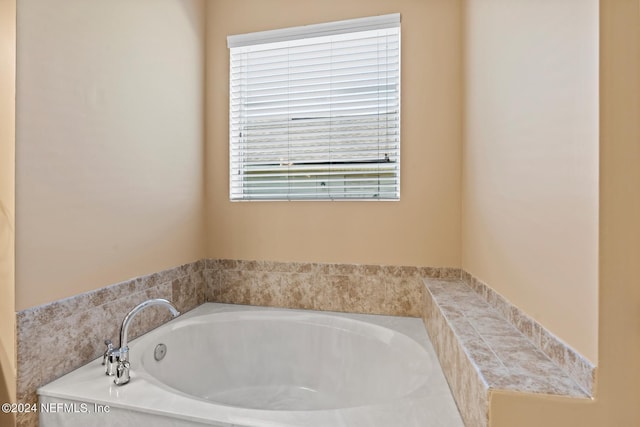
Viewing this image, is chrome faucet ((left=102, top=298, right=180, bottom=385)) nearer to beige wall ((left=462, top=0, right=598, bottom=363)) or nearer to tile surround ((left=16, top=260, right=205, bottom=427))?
tile surround ((left=16, top=260, right=205, bottom=427))

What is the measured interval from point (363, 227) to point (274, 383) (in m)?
1.00

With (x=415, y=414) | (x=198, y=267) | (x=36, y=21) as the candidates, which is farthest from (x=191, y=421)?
(x=36, y=21)

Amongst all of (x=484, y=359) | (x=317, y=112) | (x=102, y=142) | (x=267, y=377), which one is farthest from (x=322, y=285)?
(x=102, y=142)

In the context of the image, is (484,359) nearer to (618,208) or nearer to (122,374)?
(618,208)

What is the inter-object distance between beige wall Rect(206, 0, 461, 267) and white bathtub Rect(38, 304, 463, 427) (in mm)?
391

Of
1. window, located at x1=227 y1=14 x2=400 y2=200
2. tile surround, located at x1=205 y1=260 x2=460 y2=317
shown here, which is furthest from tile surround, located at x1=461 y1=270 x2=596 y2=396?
window, located at x1=227 y1=14 x2=400 y2=200

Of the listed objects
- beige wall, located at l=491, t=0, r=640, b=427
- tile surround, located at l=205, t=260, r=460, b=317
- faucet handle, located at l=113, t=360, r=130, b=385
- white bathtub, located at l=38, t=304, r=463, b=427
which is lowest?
white bathtub, located at l=38, t=304, r=463, b=427

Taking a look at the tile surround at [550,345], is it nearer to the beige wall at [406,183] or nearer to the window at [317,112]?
the beige wall at [406,183]

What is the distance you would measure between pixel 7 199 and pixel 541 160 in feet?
5.54

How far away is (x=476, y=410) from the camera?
0.84 m

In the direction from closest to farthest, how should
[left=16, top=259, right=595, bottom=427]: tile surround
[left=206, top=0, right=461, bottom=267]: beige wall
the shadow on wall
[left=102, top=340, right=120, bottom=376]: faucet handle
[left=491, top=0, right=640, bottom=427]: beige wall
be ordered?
1. [left=491, top=0, right=640, bottom=427]: beige wall
2. [left=16, top=259, right=595, bottom=427]: tile surround
3. the shadow on wall
4. [left=102, top=340, right=120, bottom=376]: faucet handle
5. [left=206, top=0, right=461, bottom=267]: beige wall

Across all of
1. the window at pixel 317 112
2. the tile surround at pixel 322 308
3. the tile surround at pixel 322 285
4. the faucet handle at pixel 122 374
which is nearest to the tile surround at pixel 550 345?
the tile surround at pixel 322 308

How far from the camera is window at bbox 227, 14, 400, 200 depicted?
6.40ft

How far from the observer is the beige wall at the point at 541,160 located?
77cm
